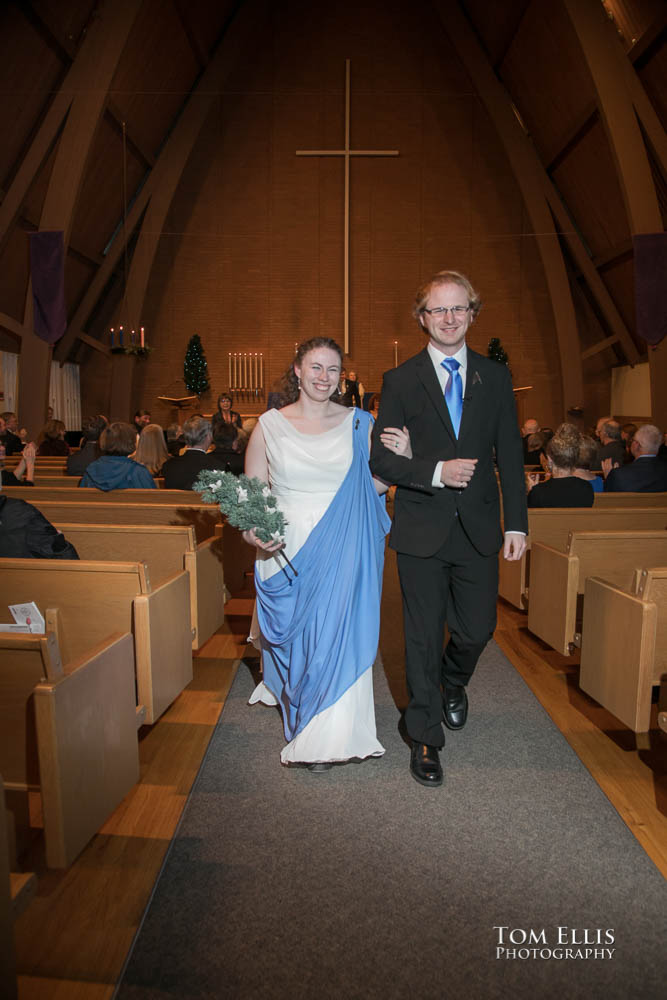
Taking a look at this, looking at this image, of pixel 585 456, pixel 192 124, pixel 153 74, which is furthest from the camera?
pixel 192 124

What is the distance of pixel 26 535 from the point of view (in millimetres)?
3051

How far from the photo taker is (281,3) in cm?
1523

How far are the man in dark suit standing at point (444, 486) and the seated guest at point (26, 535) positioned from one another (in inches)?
54.7

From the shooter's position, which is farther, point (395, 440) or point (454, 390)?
point (454, 390)

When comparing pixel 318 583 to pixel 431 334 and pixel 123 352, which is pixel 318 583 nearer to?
pixel 431 334

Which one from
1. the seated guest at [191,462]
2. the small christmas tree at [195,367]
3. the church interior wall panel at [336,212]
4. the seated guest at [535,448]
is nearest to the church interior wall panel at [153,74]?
the church interior wall panel at [336,212]

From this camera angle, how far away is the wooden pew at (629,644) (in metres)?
2.83

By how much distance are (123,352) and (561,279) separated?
8818 mm

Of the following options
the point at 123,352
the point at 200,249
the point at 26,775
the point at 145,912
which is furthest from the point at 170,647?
the point at 200,249

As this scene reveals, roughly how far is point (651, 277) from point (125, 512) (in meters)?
9.40

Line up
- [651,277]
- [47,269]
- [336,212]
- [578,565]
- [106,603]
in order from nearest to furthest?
[106,603] → [578,565] → [651,277] → [47,269] → [336,212]

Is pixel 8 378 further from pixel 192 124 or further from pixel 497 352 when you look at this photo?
pixel 497 352

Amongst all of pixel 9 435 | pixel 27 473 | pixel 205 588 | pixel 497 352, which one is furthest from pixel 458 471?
pixel 497 352

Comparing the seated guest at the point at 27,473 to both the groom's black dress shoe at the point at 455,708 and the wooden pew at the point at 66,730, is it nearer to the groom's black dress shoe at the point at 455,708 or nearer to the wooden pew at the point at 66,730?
the wooden pew at the point at 66,730
